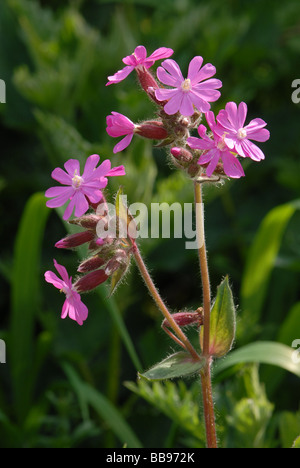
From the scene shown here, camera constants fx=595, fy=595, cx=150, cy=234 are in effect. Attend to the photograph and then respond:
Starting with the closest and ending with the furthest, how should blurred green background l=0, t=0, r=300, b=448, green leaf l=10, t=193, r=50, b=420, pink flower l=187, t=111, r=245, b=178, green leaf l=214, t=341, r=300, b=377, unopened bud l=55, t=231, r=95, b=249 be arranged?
1. pink flower l=187, t=111, r=245, b=178
2. unopened bud l=55, t=231, r=95, b=249
3. green leaf l=214, t=341, r=300, b=377
4. blurred green background l=0, t=0, r=300, b=448
5. green leaf l=10, t=193, r=50, b=420

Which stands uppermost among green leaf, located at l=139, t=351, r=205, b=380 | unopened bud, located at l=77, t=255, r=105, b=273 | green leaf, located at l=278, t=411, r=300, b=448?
unopened bud, located at l=77, t=255, r=105, b=273

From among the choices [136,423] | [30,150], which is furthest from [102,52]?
[136,423]

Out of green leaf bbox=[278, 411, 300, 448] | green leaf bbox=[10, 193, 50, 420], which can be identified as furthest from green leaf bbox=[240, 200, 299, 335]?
green leaf bbox=[10, 193, 50, 420]

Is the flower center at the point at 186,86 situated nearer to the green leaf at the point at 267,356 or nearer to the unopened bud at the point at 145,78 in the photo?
the unopened bud at the point at 145,78

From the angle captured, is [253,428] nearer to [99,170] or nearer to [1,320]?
[99,170]

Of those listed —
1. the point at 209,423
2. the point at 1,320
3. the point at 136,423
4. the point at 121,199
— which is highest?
the point at 121,199

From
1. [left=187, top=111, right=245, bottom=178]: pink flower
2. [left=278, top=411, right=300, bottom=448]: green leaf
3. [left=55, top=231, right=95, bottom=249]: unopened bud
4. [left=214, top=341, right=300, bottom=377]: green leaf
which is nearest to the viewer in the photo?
[left=187, top=111, right=245, bottom=178]: pink flower

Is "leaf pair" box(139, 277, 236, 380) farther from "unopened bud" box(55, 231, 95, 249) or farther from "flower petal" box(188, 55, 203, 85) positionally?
"flower petal" box(188, 55, 203, 85)
